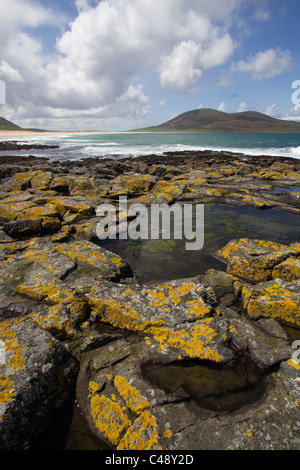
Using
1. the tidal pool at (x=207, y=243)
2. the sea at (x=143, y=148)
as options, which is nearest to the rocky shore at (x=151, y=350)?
the tidal pool at (x=207, y=243)

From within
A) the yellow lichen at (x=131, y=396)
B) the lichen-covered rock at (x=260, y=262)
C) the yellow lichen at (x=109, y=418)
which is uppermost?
the lichen-covered rock at (x=260, y=262)

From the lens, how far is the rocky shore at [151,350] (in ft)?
10.2

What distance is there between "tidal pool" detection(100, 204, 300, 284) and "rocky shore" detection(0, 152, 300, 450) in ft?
2.73

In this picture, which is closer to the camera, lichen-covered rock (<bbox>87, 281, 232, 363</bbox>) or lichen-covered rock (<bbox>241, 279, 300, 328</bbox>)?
lichen-covered rock (<bbox>87, 281, 232, 363</bbox>)

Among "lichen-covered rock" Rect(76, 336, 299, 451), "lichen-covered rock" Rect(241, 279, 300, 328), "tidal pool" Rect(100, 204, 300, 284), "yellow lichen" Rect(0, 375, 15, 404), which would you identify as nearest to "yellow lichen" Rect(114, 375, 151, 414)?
"lichen-covered rock" Rect(76, 336, 299, 451)

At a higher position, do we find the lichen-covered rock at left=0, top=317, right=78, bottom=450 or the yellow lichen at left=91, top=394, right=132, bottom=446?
the lichen-covered rock at left=0, top=317, right=78, bottom=450

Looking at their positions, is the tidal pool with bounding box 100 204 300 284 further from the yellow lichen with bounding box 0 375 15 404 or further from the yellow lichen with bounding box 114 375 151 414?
the yellow lichen with bounding box 0 375 15 404

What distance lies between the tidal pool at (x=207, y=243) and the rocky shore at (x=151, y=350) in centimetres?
83

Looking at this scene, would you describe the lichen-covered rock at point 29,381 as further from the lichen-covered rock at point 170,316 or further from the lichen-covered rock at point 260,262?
the lichen-covered rock at point 260,262

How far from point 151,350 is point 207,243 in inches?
229

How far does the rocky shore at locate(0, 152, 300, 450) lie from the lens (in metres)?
3.10

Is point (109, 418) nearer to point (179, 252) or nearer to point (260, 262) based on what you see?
point (260, 262)

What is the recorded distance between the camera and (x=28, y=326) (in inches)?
162

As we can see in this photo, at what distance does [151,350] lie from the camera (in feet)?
14.0
